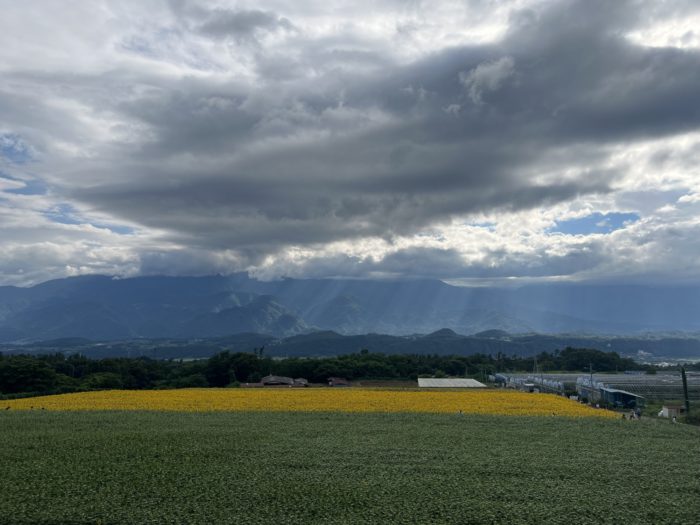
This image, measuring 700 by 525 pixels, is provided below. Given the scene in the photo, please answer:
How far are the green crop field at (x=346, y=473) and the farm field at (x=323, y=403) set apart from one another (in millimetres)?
9121

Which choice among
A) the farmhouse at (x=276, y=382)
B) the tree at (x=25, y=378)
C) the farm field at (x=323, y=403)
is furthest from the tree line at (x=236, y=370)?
the farm field at (x=323, y=403)

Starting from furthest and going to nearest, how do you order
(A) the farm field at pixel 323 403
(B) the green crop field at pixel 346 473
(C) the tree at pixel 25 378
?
1. (C) the tree at pixel 25 378
2. (A) the farm field at pixel 323 403
3. (B) the green crop field at pixel 346 473

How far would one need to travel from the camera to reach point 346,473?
72.9 feet

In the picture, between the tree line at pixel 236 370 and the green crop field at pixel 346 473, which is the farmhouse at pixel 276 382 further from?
the green crop field at pixel 346 473

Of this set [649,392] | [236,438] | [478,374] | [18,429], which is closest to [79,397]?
[18,429]

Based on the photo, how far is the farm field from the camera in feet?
146

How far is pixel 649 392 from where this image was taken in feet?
239

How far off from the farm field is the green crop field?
29.9ft

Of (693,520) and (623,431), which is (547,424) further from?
(693,520)

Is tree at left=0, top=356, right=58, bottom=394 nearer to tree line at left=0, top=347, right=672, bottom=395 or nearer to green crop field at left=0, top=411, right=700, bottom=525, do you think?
tree line at left=0, top=347, right=672, bottom=395

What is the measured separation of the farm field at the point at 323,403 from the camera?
4441cm

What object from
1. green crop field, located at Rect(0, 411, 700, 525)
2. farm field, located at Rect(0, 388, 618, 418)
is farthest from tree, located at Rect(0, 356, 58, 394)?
green crop field, located at Rect(0, 411, 700, 525)

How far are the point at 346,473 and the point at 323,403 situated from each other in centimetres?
2654

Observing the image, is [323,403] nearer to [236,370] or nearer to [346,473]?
[346,473]
